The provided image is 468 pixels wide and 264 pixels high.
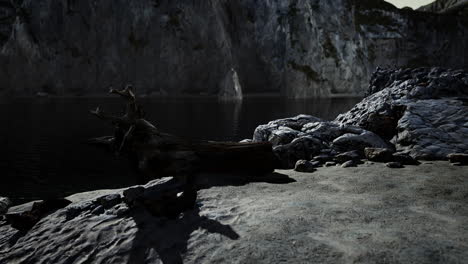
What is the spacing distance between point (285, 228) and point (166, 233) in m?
2.63

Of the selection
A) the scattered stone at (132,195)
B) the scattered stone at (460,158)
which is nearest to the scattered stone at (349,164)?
the scattered stone at (460,158)

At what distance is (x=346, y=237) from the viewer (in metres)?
6.43

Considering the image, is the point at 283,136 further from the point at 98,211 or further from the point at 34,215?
the point at 34,215

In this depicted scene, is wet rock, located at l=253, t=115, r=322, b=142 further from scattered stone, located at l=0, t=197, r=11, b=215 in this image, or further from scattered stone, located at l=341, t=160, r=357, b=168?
scattered stone, located at l=0, t=197, r=11, b=215

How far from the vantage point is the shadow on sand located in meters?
6.94

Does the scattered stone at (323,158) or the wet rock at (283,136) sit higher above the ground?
the wet rock at (283,136)

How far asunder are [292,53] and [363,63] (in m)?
34.8

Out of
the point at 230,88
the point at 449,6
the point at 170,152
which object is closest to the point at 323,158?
the point at 170,152

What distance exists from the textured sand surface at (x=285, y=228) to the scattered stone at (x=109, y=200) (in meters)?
0.35

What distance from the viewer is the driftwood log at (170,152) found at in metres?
11.6

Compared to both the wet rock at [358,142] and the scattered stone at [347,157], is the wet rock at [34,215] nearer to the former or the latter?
the scattered stone at [347,157]

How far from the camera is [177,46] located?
333 ft

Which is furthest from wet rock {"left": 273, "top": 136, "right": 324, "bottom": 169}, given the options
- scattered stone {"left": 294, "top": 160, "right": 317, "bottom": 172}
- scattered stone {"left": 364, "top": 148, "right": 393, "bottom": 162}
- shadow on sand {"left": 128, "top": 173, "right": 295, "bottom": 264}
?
shadow on sand {"left": 128, "top": 173, "right": 295, "bottom": 264}

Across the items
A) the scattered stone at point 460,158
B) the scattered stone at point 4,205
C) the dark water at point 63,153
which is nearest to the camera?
the scattered stone at point 4,205
